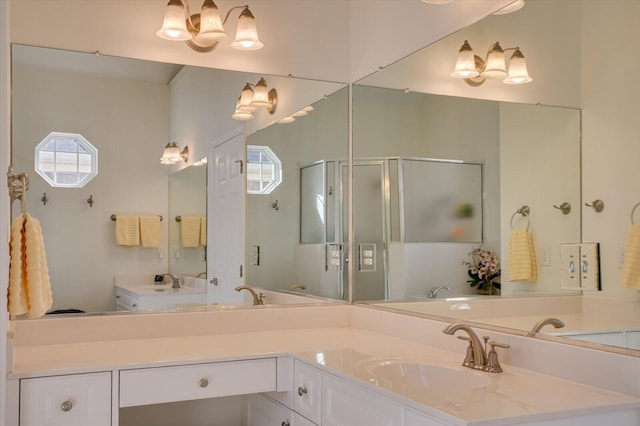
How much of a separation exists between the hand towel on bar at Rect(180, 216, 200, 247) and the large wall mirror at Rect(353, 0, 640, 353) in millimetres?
789

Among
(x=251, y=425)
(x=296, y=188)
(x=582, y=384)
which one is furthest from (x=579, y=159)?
(x=251, y=425)

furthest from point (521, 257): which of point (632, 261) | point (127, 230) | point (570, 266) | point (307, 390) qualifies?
point (127, 230)

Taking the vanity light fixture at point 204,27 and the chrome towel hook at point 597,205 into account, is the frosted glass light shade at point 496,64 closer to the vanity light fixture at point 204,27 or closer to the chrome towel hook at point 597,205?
the chrome towel hook at point 597,205

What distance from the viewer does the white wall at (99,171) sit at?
248 cm

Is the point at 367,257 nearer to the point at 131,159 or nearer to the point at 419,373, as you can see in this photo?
the point at 419,373

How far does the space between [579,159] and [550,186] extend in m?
0.15

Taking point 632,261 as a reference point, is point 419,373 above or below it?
below

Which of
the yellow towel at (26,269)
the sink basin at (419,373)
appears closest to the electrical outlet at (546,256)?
the sink basin at (419,373)

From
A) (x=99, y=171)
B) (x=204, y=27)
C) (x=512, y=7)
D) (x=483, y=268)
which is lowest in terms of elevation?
(x=483, y=268)

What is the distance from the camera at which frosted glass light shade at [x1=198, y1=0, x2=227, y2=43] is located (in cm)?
268

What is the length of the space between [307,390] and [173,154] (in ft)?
3.91

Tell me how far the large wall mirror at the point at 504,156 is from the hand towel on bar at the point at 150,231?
0.96 m

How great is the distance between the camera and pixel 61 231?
2.53 metres

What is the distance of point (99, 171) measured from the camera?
263cm
